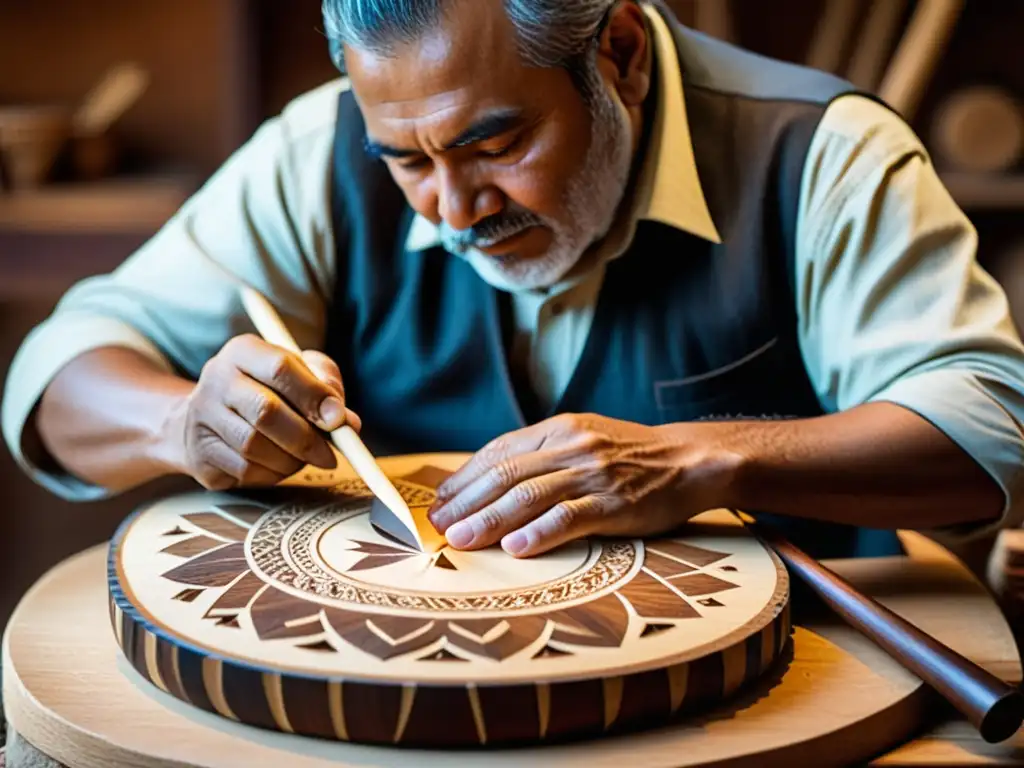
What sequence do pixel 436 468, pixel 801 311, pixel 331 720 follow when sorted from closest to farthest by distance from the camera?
1. pixel 331 720
2. pixel 436 468
3. pixel 801 311

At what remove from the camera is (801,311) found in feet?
5.40

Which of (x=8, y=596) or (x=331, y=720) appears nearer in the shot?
(x=331, y=720)

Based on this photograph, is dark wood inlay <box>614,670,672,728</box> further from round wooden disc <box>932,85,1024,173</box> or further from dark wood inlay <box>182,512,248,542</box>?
round wooden disc <box>932,85,1024,173</box>

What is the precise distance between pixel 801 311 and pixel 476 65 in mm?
551

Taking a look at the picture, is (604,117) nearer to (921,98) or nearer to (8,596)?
(921,98)

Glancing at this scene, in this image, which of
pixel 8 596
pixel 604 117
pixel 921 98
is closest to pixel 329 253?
pixel 604 117

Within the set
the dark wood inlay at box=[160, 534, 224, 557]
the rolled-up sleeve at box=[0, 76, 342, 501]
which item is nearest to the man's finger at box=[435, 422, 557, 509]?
the dark wood inlay at box=[160, 534, 224, 557]

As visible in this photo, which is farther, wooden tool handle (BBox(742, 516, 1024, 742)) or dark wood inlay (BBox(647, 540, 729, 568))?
dark wood inlay (BBox(647, 540, 729, 568))

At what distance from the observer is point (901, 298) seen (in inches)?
60.6

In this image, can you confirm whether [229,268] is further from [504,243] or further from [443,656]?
[443,656]

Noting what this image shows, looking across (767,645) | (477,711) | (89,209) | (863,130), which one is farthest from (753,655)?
(89,209)

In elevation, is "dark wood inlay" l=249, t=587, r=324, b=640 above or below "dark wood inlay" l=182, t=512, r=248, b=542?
above

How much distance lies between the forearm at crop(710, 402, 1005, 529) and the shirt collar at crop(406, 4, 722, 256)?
0.35 meters

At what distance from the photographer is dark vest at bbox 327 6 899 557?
64.2 inches
